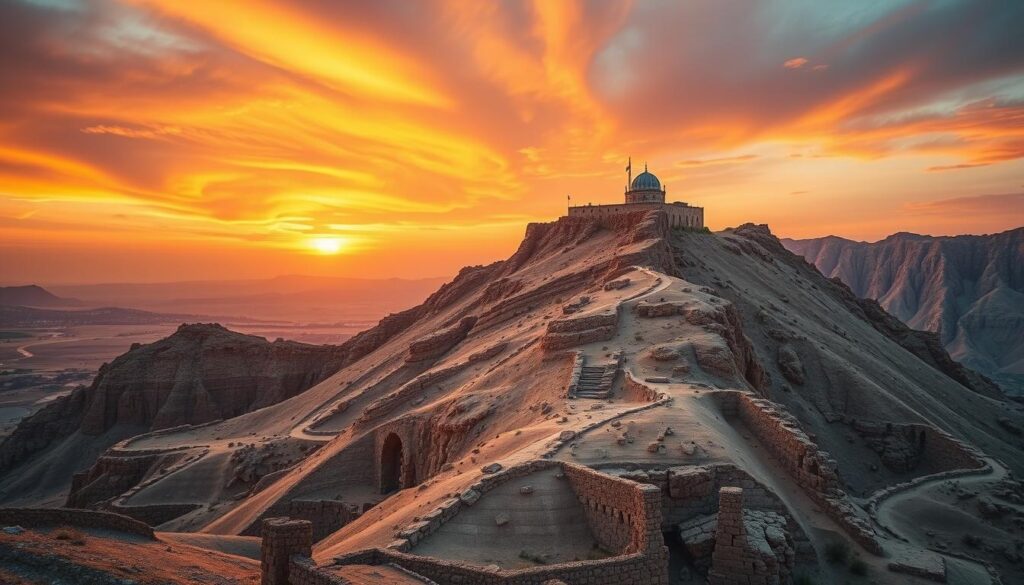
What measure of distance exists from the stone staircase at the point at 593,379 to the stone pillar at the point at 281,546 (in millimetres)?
16598

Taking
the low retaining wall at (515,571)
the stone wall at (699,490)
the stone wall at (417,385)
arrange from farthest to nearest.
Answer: the stone wall at (417,385)
the stone wall at (699,490)
the low retaining wall at (515,571)

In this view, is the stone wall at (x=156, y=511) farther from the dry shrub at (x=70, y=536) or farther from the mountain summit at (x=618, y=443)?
the dry shrub at (x=70, y=536)

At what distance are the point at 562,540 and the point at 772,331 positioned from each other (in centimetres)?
3643

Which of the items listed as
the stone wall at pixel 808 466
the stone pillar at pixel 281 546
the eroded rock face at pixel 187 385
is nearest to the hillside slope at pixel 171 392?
the eroded rock face at pixel 187 385

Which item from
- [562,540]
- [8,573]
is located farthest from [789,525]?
[8,573]

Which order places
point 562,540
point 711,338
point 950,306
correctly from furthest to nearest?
point 950,306, point 711,338, point 562,540

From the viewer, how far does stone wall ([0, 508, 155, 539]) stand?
52.8 ft

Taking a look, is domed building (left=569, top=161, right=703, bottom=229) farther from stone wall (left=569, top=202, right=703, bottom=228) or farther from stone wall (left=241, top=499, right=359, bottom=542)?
stone wall (left=241, top=499, right=359, bottom=542)

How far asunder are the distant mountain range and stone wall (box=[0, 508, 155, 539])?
143 metres

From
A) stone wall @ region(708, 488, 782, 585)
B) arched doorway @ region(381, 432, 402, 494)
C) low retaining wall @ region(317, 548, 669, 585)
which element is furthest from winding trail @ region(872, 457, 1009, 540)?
arched doorway @ region(381, 432, 402, 494)

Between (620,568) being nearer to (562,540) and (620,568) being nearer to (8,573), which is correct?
(562,540)

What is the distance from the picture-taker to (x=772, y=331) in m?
49.8

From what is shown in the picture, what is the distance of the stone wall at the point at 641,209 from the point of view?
6956 cm

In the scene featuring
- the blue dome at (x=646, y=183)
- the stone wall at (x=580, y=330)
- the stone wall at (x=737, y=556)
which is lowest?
the stone wall at (x=737, y=556)
